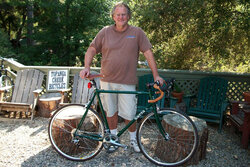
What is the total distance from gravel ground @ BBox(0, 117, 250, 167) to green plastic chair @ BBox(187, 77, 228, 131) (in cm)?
37

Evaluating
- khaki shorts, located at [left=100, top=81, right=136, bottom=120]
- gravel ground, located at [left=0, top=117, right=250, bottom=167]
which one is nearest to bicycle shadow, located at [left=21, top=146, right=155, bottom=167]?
gravel ground, located at [left=0, top=117, right=250, bottom=167]

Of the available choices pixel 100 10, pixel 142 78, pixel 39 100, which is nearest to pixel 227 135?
pixel 142 78

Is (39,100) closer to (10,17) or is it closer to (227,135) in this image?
(227,135)

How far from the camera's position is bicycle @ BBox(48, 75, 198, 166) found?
2557mm

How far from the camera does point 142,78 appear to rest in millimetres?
4391

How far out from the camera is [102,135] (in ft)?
8.93

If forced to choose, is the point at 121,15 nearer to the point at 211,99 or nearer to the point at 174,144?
the point at 174,144

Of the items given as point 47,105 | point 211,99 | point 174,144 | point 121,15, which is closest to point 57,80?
point 47,105

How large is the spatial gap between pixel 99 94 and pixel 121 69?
1.43 feet

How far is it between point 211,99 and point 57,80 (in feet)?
11.0

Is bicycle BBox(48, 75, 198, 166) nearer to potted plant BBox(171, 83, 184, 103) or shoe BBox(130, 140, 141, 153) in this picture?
shoe BBox(130, 140, 141, 153)

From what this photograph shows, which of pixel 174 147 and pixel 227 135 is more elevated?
pixel 174 147

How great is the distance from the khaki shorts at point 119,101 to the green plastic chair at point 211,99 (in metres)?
1.88

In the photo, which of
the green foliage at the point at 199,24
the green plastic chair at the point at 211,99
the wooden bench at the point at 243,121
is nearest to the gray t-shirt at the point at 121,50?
the green foliage at the point at 199,24
